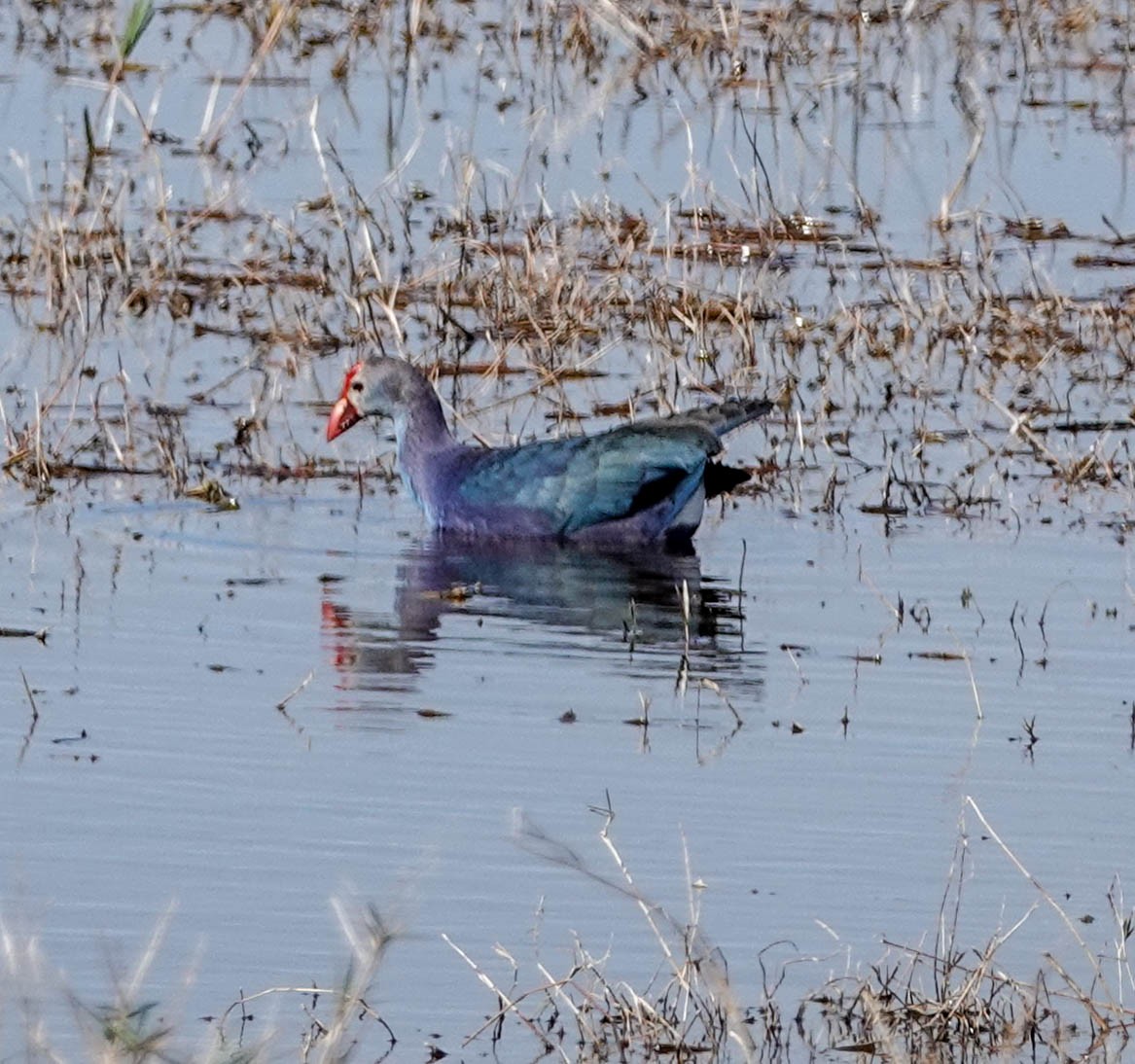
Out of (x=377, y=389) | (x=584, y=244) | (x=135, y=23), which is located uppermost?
(x=135, y=23)

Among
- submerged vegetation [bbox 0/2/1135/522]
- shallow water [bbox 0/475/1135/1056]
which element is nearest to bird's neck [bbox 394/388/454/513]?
shallow water [bbox 0/475/1135/1056]

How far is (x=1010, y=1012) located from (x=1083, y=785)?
1.69 meters

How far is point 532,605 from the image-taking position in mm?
10070

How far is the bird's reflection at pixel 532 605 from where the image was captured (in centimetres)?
932

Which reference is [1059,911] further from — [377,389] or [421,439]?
[377,389]

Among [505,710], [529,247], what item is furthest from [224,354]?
[505,710]

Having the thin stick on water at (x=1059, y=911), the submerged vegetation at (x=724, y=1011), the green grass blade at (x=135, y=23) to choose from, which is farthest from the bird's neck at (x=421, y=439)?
the submerged vegetation at (x=724, y=1011)

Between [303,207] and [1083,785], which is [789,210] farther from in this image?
[1083,785]

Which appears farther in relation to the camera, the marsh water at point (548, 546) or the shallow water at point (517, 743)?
the marsh water at point (548, 546)

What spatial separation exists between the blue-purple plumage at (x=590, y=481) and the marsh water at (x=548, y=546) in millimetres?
155

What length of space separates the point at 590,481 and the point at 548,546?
11.8 inches

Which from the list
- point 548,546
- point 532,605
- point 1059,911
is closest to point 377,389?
point 548,546

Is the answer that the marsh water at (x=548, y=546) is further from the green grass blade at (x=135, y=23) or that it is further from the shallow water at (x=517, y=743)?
the green grass blade at (x=135, y=23)

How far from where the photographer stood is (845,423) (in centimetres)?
1263
